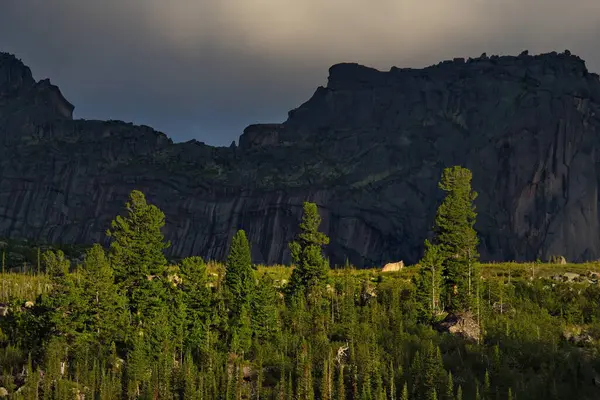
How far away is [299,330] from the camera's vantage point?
69.0 m

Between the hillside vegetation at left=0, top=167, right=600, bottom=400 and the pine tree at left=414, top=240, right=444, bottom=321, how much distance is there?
0.60 feet

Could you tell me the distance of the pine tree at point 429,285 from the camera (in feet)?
234

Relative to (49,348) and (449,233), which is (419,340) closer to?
(449,233)

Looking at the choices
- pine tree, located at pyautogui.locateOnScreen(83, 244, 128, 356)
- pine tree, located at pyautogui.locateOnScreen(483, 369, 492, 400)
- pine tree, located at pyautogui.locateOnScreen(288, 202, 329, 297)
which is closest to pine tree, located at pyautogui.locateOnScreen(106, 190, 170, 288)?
pine tree, located at pyautogui.locateOnScreen(83, 244, 128, 356)

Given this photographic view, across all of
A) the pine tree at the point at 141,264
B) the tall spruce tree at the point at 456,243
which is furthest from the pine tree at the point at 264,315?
the tall spruce tree at the point at 456,243

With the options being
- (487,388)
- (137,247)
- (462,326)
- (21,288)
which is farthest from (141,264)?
(487,388)

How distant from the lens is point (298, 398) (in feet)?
168

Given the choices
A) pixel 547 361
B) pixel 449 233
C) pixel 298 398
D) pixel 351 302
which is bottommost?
pixel 298 398

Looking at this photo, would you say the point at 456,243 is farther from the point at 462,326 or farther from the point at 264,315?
the point at 264,315

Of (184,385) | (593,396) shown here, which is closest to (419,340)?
(593,396)

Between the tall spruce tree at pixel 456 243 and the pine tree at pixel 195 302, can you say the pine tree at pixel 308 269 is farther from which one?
the tall spruce tree at pixel 456 243

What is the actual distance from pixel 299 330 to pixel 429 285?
15.8 metres

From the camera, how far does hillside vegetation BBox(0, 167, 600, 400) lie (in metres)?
53.2

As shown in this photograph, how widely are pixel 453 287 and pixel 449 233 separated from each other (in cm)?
665
